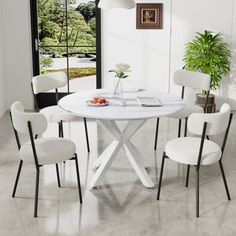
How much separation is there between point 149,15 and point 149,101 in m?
2.84

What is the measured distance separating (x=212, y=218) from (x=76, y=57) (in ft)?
13.0

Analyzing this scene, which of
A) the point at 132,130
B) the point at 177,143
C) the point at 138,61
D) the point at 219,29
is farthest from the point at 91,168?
the point at 219,29

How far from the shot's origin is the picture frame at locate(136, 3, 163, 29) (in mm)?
6551

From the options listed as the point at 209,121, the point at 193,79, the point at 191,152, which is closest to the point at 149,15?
the point at 193,79

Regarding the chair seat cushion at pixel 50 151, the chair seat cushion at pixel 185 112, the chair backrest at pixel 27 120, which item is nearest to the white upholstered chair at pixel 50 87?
the chair seat cushion at pixel 50 151

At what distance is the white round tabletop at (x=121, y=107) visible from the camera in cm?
366

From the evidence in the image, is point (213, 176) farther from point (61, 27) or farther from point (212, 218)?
point (61, 27)

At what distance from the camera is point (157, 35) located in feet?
21.9

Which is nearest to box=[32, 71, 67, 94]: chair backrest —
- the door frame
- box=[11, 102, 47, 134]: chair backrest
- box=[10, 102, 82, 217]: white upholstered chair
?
box=[10, 102, 82, 217]: white upholstered chair

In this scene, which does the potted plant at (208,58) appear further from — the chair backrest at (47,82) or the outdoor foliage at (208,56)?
the chair backrest at (47,82)

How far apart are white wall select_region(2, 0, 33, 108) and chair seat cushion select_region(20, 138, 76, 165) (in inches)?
126

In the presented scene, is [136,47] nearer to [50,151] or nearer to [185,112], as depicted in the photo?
[185,112]

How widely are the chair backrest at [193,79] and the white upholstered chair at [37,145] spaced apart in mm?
1937

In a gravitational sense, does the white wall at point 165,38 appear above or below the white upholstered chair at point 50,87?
above
